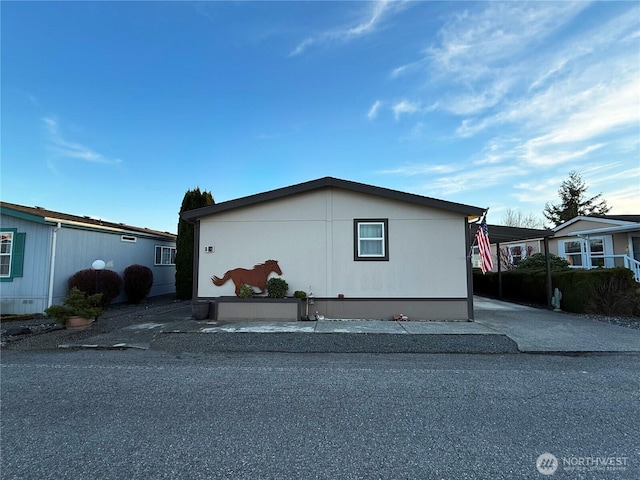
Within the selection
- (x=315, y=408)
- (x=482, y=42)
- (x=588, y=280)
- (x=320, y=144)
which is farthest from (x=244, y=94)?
(x=588, y=280)

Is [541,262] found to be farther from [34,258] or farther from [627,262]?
[34,258]

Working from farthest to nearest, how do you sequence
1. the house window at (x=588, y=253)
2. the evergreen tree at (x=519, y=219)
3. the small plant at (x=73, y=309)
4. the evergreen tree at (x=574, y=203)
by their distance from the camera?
the evergreen tree at (x=519, y=219), the evergreen tree at (x=574, y=203), the house window at (x=588, y=253), the small plant at (x=73, y=309)

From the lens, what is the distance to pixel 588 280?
33.7ft

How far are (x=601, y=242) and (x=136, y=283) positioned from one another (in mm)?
21466

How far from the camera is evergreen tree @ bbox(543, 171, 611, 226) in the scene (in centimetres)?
3077

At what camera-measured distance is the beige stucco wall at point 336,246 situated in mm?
9312

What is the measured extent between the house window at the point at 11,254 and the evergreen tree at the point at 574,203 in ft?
127

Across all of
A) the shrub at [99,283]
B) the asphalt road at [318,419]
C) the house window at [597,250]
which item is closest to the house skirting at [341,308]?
the asphalt road at [318,419]

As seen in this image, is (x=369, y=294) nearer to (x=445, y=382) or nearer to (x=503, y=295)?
(x=445, y=382)

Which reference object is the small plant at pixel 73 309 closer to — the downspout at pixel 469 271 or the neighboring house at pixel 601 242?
the downspout at pixel 469 271

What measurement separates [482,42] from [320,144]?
6460 millimetres

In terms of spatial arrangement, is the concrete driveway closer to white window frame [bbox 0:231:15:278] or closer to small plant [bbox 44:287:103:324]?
small plant [bbox 44:287:103:324]

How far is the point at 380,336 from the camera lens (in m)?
7.10

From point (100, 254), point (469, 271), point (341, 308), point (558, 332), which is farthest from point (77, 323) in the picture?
point (558, 332)
